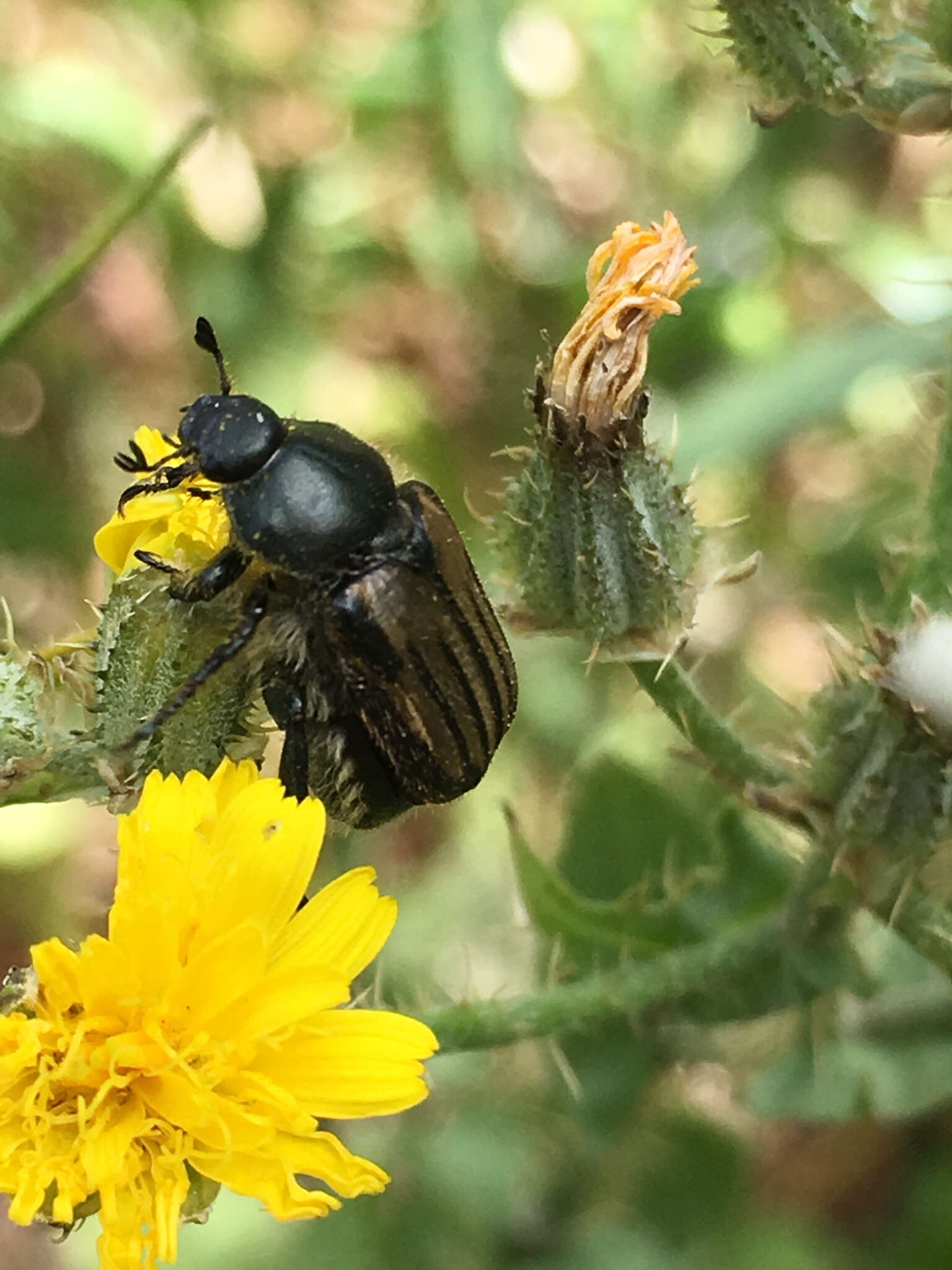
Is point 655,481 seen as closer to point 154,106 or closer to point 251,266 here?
point 251,266

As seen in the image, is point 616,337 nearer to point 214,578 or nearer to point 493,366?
point 214,578

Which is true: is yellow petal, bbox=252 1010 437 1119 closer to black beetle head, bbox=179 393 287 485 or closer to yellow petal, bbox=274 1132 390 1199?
yellow petal, bbox=274 1132 390 1199

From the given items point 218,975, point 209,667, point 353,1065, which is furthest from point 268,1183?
point 209,667

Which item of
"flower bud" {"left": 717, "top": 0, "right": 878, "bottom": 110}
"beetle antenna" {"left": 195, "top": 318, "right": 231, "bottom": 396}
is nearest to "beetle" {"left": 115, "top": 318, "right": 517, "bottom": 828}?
"beetle antenna" {"left": 195, "top": 318, "right": 231, "bottom": 396}

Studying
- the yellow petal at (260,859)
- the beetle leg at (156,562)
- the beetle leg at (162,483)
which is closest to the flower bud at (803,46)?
the beetle leg at (162,483)

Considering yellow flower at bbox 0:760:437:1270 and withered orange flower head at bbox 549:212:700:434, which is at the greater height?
withered orange flower head at bbox 549:212:700:434
